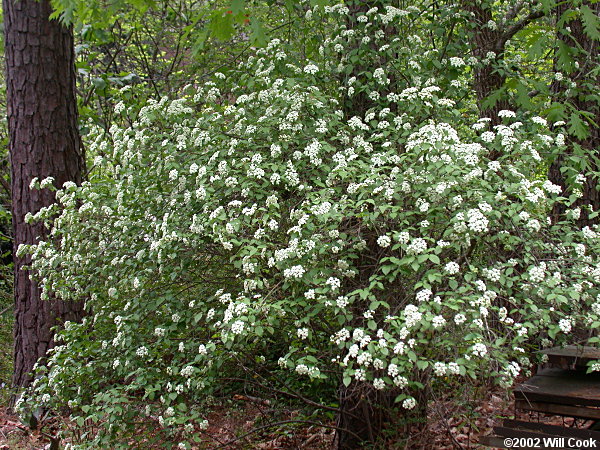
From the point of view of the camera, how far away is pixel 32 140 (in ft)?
19.2

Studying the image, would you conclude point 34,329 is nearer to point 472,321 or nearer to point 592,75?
point 472,321

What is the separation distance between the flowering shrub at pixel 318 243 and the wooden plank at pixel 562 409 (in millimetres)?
331

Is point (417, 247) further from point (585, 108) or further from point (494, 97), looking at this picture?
point (585, 108)

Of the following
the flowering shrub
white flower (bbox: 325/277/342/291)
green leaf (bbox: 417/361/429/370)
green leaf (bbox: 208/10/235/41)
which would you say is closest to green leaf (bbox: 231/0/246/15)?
green leaf (bbox: 208/10/235/41)

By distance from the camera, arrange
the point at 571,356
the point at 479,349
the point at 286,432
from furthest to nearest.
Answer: the point at 286,432 → the point at 571,356 → the point at 479,349

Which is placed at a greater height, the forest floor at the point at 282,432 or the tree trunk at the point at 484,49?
the tree trunk at the point at 484,49

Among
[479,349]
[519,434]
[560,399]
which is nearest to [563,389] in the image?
[560,399]

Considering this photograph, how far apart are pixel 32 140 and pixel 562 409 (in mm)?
5032

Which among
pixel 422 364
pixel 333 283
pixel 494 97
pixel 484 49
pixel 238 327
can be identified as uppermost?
pixel 484 49

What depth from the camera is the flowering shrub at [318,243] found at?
316 cm

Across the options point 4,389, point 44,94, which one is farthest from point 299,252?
point 4,389

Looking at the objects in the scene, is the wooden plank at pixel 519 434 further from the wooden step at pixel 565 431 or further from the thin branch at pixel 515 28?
the thin branch at pixel 515 28

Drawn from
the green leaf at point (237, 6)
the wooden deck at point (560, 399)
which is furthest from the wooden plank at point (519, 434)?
the green leaf at point (237, 6)

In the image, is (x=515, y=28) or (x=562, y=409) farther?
(x=515, y=28)
